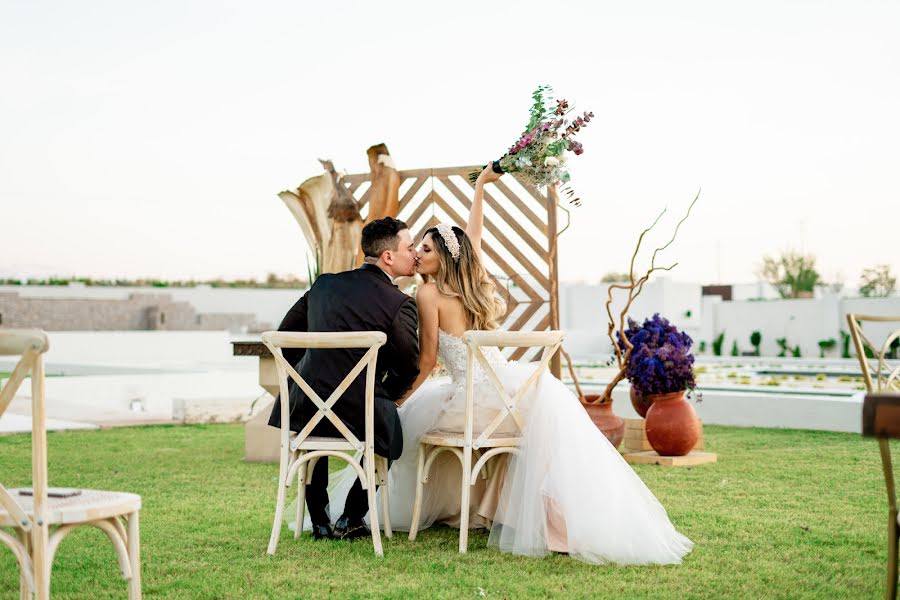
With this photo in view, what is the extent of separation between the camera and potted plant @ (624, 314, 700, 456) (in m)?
5.80

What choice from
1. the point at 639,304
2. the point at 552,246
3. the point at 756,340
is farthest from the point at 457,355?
the point at 639,304

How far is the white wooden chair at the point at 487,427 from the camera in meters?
3.48

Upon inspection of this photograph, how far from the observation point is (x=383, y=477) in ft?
11.9

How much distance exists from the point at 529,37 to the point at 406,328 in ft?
21.1

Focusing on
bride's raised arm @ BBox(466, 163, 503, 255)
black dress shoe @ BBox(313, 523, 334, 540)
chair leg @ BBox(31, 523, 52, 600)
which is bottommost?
black dress shoe @ BBox(313, 523, 334, 540)

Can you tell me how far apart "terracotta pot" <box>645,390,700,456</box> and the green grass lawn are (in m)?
0.21

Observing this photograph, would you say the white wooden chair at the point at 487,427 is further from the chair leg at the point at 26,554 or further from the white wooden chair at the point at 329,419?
the chair leg at the point at 26,554

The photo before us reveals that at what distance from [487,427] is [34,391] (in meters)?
1.78

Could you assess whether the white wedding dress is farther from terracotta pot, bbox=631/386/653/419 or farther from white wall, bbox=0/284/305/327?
white wall, bbox=0/284/305/327

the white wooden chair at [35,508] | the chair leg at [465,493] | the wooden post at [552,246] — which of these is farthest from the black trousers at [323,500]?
the wooden post at [552,246]

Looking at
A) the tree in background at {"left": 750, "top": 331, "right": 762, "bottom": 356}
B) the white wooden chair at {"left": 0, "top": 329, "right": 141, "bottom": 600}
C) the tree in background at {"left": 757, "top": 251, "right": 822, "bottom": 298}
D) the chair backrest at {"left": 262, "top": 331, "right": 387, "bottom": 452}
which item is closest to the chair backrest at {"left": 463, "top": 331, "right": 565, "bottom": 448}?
the chair backrest at {"left": 262, "top": 331, "right": 387, "bottom": 452}

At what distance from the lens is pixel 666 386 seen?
19.2 ft

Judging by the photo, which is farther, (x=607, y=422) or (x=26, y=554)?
(x=607, y=422)

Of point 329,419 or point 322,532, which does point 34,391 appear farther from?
point 322,532
